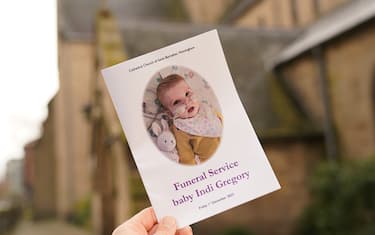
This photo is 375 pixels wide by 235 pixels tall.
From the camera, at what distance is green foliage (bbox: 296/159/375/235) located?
4371 millimetres

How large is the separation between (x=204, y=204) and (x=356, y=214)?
4210mm

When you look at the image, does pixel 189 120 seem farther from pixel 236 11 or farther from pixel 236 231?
pixel 236 11

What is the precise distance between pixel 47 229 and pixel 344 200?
21.1 ft

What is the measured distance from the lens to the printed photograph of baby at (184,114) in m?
0.72

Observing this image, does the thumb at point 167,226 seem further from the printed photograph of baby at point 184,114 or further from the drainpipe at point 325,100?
the drainpipe at point 325,100

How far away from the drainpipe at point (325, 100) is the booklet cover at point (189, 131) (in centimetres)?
537

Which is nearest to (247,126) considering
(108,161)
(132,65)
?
(132,65)

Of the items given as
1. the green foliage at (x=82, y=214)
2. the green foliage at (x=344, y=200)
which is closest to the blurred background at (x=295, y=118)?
the green foliage at (x=344, y=200)

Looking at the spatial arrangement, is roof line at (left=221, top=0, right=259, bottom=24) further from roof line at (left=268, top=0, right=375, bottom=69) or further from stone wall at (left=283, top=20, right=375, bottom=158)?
stone wall at (left=283, top=20, right=375, bottom=158)

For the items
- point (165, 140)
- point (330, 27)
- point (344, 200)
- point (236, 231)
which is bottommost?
point (165, 140)

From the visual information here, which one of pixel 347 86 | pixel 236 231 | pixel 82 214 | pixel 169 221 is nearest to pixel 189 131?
pixel 169 221

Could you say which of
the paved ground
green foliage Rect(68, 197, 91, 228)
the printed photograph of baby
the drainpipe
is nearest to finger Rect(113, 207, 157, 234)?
the printed photograph of baby

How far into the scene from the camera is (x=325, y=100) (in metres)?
5.88

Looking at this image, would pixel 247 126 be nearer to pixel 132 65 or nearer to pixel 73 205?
pixel 132 65
